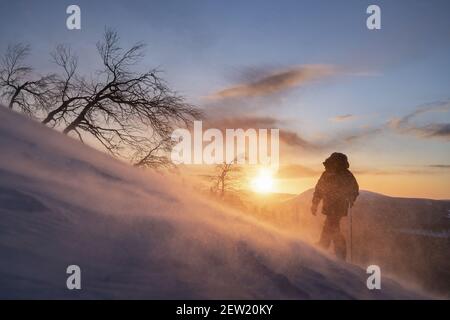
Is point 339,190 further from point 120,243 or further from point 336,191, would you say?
point 120,243

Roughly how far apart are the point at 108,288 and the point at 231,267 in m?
0.90

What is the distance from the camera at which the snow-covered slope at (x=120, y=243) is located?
8.43ft

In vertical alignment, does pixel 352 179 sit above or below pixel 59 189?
above

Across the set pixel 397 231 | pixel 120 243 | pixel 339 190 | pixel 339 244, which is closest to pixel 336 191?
pixel 339 190

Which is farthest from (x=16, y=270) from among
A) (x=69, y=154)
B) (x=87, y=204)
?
(x=69, y=154)

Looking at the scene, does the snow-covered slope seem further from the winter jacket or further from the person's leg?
the winter jacket

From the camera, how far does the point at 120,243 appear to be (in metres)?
2.91

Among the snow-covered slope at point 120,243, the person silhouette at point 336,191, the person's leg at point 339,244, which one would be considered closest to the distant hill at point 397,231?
the person silhouette at point 336,191

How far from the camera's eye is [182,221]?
3494 millimetres

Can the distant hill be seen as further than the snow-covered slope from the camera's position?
Yes

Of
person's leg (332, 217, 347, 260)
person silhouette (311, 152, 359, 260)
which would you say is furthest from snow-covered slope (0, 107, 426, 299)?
person silhouette (311, 152, 359, 260)

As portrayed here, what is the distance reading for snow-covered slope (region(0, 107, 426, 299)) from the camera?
8.43 ft

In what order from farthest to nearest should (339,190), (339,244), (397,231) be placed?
(397,231)
(339,190)
(339,244)
